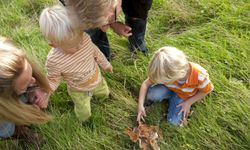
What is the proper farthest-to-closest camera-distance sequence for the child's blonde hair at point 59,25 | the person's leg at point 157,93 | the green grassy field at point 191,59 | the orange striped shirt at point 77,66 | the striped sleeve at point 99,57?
1. the person's leg at point 157,93
2. the green grassy field at point 191,59
3. the striped sleeve at point 99,57
4. the orange striped shirt at point 77,66
5. the child's blonde hair at point 59,25

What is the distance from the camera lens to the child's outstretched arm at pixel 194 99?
2301mm

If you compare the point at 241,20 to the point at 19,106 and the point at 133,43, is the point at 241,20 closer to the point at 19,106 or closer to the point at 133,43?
the point at 133,43

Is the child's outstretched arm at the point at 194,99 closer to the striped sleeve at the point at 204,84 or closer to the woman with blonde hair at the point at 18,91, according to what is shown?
the striped sleeve at the point at 204,84

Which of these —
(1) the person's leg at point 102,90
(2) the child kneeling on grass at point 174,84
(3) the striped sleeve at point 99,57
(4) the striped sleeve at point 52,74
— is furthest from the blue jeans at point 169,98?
(4) the striped sleeve at point 52,74

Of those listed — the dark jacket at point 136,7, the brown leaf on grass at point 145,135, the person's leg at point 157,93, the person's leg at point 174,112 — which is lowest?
the brown leaf on grass at point 145,135

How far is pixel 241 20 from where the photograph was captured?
2.91 meters

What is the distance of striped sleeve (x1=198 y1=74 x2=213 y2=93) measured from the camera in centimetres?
226

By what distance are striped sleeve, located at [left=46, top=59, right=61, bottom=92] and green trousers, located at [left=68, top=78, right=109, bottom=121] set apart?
0.50ft

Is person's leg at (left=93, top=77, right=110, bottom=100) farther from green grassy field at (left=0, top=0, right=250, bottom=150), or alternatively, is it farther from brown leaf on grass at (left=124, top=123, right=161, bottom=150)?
brown leaf on grass at (left=124, top=123, right=161, bottom=150)

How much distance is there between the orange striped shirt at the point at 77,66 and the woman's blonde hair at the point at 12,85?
8cm

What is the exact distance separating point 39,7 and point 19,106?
1.61 meters

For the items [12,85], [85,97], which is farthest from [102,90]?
[12,85]

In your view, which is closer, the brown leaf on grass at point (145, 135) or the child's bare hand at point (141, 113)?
the brown leaf on grass at point (145, 135)

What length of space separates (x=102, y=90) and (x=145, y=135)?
0.42 metres
